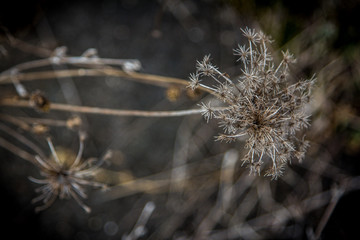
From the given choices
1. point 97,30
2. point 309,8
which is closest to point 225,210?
point 309,8

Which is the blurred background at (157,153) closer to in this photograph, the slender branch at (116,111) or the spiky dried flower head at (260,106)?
the slender branch at (116,111)

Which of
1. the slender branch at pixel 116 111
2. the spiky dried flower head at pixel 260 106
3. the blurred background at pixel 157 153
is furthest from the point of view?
the blurred background at pixel 157 153

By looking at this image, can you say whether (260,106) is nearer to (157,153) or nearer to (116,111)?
(116,111)

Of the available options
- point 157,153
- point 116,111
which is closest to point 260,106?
point 116,111

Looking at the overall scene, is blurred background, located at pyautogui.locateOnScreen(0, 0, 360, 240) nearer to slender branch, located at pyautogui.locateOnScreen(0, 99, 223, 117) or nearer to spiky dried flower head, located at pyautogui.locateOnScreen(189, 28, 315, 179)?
slender branch, located at pyautogui.locateOnScreen(0, 99, 223, 117)

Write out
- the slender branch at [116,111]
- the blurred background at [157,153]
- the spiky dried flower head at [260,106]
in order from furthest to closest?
the blurred background at [157,153] → the slender branch at [116,111] → the spiky dried flower head at [260,106]

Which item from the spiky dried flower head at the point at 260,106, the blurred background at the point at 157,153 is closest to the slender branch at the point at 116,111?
the spiky dried flower head at the point at 260,106

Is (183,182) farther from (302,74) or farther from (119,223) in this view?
(302,74)

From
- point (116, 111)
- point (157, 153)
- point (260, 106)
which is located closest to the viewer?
point (260, 106)
